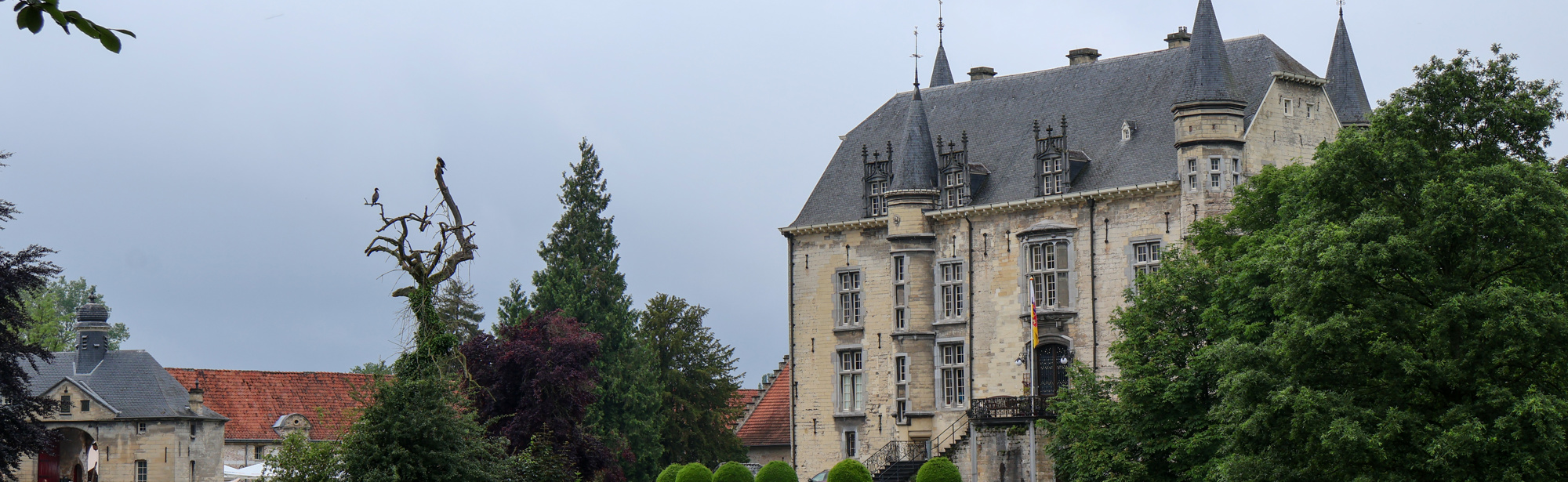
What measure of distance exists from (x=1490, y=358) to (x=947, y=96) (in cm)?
3308

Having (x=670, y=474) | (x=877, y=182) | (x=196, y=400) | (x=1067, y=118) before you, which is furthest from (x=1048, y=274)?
(x=196, y=400)

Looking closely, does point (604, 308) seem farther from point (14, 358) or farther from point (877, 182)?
point (14, 358)

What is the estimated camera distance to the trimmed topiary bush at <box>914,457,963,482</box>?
47.8m

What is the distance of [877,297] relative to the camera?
5597 cm

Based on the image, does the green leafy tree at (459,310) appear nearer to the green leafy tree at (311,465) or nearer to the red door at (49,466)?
the red door at (49,466)

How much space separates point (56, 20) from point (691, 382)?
60.3 m

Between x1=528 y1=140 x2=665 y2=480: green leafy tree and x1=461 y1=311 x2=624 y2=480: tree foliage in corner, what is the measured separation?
20.8 feet

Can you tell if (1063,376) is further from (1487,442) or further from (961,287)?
(1487,442)

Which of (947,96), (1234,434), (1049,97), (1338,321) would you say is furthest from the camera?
(947,96)

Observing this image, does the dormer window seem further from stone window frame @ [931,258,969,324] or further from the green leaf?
the green leaf

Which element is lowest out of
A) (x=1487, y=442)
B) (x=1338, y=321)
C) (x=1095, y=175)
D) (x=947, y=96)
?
(x=1487, y=442)

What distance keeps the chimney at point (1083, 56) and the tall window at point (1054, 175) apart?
578 centimetres

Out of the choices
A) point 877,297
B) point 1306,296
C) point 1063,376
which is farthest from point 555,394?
point 1306,296

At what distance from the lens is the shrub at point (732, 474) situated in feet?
178
